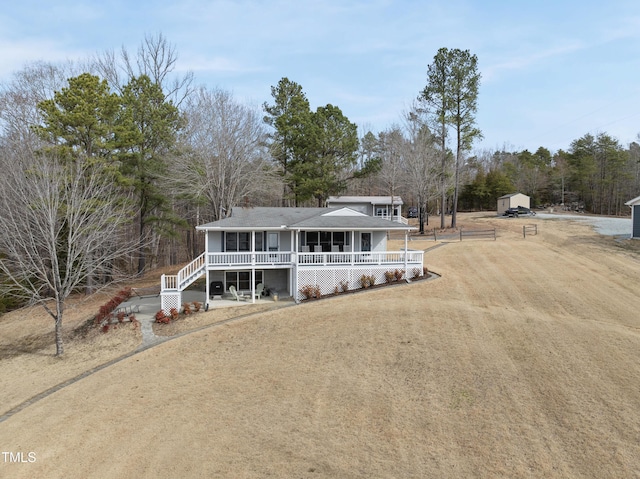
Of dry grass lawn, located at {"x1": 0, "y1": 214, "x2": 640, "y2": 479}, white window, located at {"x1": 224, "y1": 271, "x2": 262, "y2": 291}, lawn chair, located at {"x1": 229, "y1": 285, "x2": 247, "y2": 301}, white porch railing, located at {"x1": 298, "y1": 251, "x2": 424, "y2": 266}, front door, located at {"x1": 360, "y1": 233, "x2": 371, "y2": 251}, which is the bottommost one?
dry grass lawn, located at {"x1": 0, "y1": 214, "x2": 640, "y2": 479}

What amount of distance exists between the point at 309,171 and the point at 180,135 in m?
12.4

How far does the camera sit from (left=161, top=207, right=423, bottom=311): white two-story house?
21.1 metres

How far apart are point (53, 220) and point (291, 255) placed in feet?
36.7

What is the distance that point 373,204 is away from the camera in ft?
149

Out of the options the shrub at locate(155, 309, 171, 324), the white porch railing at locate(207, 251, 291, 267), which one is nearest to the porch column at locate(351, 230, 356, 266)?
the white porch railing at locate(207, 251, 291, 267)

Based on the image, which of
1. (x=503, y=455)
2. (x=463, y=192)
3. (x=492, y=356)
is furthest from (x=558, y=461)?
(x=463, y=192)

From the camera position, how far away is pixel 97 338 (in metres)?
18.1

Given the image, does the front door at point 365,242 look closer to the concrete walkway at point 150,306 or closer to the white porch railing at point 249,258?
the white porch railing at point 249,258

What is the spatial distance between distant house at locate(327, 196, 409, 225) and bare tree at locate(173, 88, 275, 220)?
471 inches

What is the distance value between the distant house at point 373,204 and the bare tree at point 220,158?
12.0 meters

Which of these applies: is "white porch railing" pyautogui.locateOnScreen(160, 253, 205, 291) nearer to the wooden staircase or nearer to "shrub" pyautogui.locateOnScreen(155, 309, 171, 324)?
the wooden staircase

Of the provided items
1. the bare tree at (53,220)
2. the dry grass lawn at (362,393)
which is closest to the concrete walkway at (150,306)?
the dry grass lawn at (362,393)

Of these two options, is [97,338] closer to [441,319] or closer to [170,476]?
[170,476]

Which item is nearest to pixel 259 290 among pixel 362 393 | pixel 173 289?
pixel 173 289
